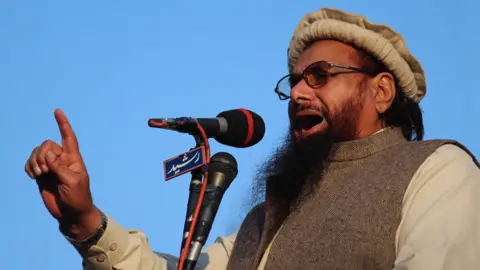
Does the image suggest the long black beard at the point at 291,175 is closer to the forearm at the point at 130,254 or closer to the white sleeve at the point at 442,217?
the forearm at the point at 130,254

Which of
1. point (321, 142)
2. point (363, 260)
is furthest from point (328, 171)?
point (363, 260)

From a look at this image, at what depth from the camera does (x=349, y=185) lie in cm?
378

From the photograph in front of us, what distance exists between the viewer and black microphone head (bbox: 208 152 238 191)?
325 centimetres

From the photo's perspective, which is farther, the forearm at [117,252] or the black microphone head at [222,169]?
the forearm at [117,252]

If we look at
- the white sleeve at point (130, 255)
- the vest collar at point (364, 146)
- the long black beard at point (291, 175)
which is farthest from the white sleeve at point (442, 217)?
the white sleeve at point (130, 255)

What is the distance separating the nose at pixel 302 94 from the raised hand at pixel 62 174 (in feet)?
3.75

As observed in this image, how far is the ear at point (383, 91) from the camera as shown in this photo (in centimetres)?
429

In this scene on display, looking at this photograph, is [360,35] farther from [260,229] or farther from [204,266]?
[204,266]

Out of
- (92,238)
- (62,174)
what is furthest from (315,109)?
(62,174)

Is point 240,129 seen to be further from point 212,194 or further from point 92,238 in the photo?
point 92,238

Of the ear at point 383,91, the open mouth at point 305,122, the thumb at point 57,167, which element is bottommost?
the thumb at point 57,167

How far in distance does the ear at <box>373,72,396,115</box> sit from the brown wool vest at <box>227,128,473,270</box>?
0.65 ft

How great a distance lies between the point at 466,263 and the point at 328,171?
0.97m

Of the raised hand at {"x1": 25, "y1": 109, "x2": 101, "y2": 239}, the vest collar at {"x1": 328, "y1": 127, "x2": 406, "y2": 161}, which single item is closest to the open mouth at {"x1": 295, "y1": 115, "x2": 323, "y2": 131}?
the vest collar at {"x1": 328, "y1": 127, "x2": 406, "y2": 161}
